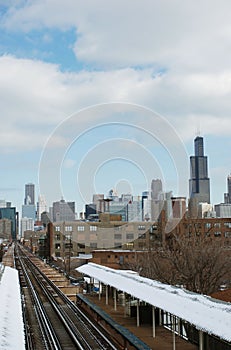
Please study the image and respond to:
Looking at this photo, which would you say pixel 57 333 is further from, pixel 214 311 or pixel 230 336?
pixel 230 336

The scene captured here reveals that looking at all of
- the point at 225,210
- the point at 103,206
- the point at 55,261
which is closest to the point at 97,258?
the point at 55,261

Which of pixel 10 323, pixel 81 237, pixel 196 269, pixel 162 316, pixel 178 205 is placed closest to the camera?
pixel 10 323

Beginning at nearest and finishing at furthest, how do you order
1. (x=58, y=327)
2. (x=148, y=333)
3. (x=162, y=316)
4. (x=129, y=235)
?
(x=148, y=333), (x=162, y=316), (x=58, y=327), (x=129, y=235)

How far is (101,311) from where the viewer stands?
2598 centimetres

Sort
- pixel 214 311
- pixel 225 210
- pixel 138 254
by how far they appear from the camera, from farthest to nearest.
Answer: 1. pixel 225 210
2. pixel 138 254
3. pixel 214 311

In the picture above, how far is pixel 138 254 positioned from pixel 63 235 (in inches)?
1249

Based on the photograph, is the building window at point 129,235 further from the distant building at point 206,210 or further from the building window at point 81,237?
the distant building at point 206,210

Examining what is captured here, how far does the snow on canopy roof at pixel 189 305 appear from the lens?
12971 mm

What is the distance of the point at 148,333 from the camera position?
20406 mm

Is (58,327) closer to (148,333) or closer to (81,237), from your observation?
(148,333)

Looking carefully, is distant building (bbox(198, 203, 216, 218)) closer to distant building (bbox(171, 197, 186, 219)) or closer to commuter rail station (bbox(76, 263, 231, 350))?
distant building (bbox(171, 197, 186, 219))

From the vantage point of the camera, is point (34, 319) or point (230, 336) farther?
point (34, 319)

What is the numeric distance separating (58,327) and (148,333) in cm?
666

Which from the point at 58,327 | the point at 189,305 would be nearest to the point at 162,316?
the point at 58,327
